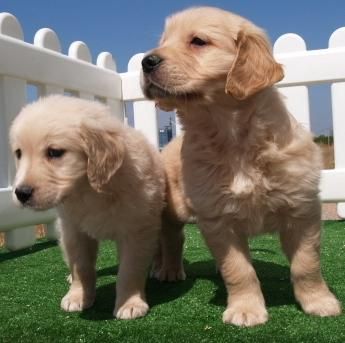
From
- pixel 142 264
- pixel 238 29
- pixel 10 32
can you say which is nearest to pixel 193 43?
pixel 238 29

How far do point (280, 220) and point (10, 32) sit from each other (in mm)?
2922

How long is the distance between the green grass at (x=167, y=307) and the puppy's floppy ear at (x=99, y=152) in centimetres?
66

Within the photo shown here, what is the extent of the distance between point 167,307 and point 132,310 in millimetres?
220

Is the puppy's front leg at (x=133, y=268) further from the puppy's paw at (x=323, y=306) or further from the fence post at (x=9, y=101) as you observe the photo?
the fence post at (x=9, y=101)

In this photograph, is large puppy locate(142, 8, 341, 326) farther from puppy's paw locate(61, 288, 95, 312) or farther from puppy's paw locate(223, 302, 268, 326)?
puppy's paw locate(61, 288, 95, 312)

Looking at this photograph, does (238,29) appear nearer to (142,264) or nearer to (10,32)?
(142,264)

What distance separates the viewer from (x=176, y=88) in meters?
2.55

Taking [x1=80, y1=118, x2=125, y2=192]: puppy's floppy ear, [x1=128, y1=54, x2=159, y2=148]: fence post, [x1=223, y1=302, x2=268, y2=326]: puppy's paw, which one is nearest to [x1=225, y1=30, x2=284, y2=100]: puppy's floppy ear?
[x1=80, y1=118, x2=125, y2=192]: puppy's floppy ear

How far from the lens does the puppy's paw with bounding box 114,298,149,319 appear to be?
2.64 meters

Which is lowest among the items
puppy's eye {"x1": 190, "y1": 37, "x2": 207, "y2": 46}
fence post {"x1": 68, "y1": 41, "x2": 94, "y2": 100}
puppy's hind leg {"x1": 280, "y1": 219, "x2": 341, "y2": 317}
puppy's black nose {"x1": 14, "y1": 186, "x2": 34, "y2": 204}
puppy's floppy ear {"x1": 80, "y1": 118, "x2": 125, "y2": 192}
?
puppy's hind leg {"x1": 280, "y1": 219, "x2": 341, "y2": 317}

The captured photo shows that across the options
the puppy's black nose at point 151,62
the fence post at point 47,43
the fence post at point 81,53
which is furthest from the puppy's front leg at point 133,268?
the fence post at point 81,53

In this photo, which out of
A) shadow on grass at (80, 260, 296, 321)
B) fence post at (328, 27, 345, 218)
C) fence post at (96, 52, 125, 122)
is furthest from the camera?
fence post at (96, 52, 125, 122)

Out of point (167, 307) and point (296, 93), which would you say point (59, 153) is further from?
point (296, 93)

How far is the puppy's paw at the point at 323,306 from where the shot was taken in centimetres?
253
